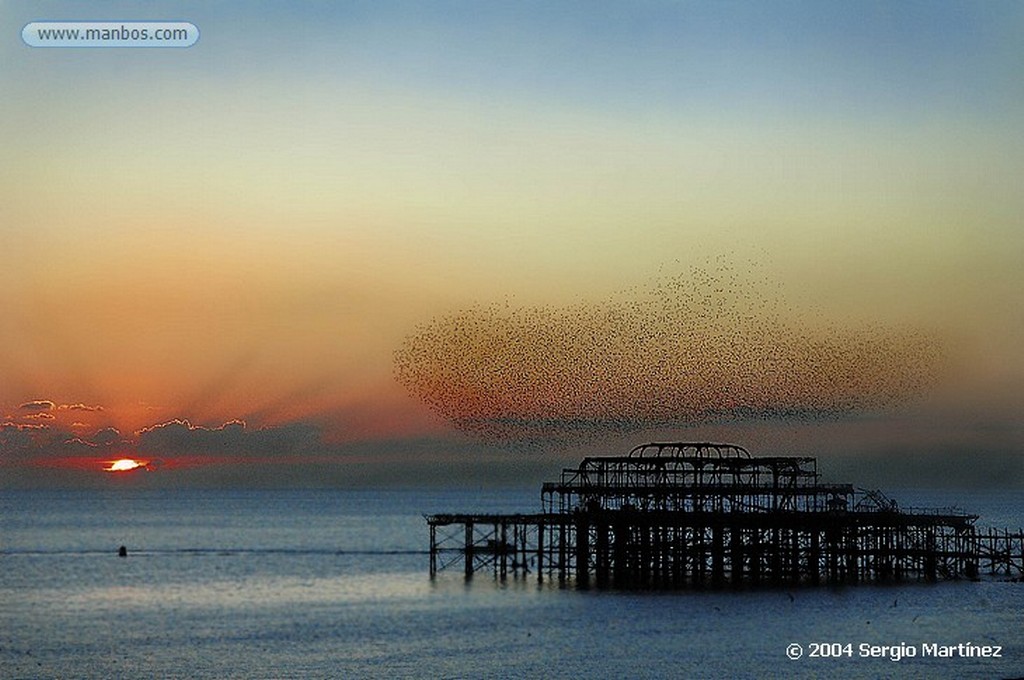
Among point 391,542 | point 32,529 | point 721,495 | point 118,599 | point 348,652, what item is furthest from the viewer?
point 32,529

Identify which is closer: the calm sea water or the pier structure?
the calm sea water

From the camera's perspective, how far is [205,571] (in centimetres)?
7881

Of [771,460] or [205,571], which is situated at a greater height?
[771,460]

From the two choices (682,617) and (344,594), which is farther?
(344,594)

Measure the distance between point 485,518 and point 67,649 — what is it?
59.2 ft

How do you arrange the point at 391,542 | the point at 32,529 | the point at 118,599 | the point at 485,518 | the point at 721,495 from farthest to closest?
the point at 32,529, the point at 391,542, the point at 118,599, the point at 485,518, the point at 721,495

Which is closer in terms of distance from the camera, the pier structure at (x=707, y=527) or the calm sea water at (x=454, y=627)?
the calm sea water at (x=454, y=627)

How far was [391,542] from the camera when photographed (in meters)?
115

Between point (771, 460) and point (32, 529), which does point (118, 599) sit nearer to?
point (771, 460)

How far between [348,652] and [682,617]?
1070cm

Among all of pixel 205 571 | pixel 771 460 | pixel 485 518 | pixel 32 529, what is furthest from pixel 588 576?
pixel 32 529

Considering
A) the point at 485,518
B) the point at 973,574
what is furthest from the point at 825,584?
the point at 485,518

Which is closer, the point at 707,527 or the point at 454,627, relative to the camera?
the point at 454,627

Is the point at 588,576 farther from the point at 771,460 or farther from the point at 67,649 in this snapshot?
the point at 67,649
